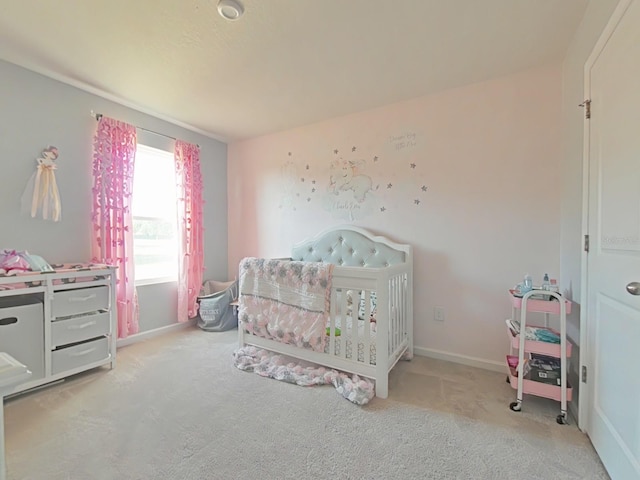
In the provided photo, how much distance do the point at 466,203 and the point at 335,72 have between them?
4.87 feet

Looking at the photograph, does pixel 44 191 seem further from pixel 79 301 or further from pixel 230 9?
pixel 230 9

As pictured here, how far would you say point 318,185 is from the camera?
3178 mm

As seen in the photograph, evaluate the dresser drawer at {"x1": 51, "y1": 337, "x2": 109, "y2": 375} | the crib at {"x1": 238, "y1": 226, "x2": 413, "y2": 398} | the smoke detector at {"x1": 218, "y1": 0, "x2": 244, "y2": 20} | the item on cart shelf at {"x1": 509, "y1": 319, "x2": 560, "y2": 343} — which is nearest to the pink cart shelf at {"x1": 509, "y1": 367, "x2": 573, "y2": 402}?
the item on cart shelf at {"x1": 509, "y1": 319, "x2": 560, "y2": 343}

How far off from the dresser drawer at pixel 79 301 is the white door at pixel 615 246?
3130 millimetres

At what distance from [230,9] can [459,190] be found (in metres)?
→ 2.05

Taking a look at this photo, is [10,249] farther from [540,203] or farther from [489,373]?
[540,203]

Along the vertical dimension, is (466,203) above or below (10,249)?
above

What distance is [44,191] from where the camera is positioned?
7.38 ft

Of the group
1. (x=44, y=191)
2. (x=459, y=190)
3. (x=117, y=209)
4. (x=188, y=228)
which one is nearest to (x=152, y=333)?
(x=188, y=228)

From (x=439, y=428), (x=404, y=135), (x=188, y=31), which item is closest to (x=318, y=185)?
(x=404, y=135)

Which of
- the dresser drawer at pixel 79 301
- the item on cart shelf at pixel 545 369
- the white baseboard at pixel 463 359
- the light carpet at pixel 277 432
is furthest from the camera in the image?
the white baseboard at pixel 463 359

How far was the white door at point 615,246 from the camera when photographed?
113cm

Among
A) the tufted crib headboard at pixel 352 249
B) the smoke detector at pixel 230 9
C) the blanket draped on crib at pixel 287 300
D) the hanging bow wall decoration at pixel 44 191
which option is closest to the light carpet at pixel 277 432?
the blanket draped on crib at pixel 287 300

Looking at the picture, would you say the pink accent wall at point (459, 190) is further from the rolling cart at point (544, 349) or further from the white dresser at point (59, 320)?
the white dresser at point (59, 320)
